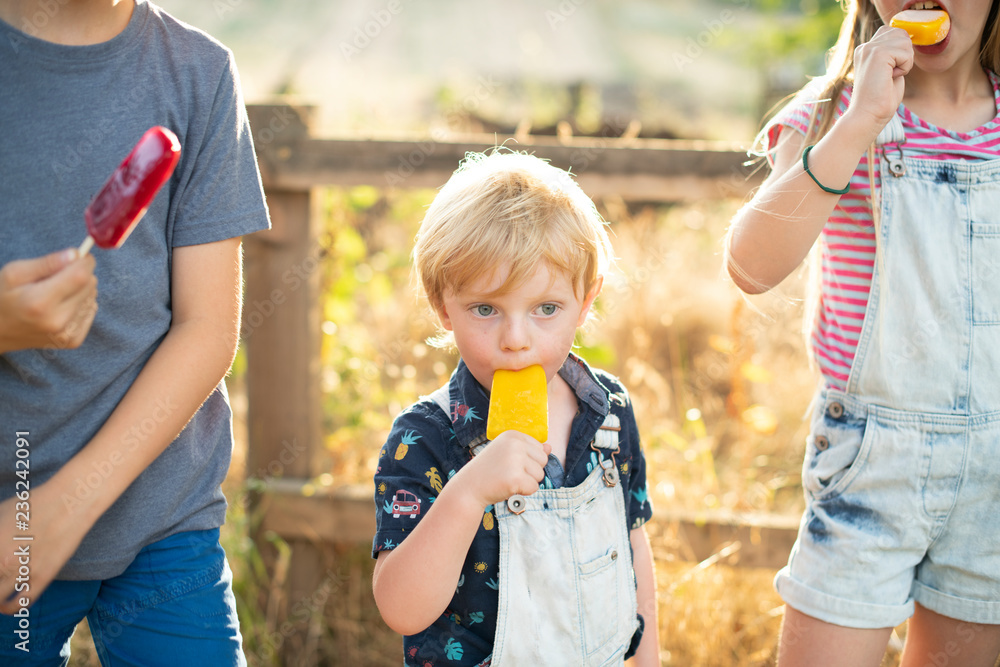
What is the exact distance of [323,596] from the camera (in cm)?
282

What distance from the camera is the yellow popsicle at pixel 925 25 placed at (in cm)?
151

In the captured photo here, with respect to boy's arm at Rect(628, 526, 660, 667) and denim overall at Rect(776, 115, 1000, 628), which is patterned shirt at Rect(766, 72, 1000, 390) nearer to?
denim overall at Rect(776, 115, 1000, 628)

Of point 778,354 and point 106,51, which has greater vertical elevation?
point 106,51

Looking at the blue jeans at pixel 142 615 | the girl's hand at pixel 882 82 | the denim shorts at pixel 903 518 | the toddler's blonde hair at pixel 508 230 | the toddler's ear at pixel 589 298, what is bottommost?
the blue jeans at pixel 142 615

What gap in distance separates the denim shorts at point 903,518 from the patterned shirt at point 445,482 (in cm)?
56

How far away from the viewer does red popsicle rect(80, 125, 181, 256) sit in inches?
41.9

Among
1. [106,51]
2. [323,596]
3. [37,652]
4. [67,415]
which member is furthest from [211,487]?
[323,596]

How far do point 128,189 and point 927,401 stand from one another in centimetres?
152

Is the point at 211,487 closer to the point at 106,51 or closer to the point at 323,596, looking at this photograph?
the point at 106,51

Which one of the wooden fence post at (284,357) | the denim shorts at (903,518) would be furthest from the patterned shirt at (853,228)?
the wooden fence post at (284,357)

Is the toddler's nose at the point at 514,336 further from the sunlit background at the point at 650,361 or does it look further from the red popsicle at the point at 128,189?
the red popsicle at the point at 128,189

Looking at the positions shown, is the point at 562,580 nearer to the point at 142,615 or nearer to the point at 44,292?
the point at 142,615

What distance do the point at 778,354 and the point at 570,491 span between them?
334cm

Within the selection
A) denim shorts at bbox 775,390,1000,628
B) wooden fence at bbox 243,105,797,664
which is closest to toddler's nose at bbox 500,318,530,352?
denim shorts at bbox 775,390,1000,628
